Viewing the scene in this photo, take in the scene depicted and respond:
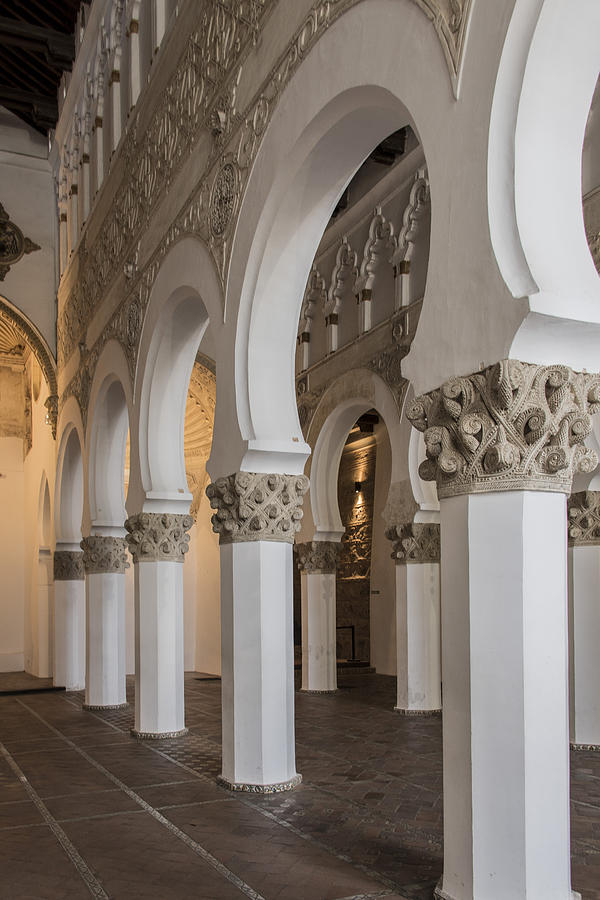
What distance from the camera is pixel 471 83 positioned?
12.5 ft

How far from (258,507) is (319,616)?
649cm

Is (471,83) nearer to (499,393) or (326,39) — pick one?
(499,393)

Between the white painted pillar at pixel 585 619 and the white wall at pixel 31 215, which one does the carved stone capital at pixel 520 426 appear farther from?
the white wall at pixel 31 215

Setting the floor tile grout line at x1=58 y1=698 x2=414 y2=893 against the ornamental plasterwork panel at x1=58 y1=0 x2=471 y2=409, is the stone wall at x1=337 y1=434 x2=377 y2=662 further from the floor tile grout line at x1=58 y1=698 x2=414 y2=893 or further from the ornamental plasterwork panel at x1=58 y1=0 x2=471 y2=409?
the floor tile grout line at x1=58 y1=698 x2=414 y2=893

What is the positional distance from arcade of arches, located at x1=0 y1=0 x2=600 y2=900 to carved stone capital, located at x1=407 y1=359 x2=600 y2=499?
0.02m

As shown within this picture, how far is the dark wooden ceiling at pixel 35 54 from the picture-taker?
528 inches

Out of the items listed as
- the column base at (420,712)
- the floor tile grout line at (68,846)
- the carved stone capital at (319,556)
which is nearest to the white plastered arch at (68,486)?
Result: the carved stone capital at (319,556)

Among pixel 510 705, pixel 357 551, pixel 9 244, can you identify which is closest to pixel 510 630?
pixel 510 705

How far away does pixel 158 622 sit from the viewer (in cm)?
849

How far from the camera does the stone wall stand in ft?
54.1

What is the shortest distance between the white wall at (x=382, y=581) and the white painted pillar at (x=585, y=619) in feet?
23.8

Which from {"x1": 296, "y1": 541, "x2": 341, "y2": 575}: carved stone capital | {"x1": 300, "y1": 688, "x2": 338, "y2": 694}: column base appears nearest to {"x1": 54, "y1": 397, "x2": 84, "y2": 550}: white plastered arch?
{"x1": 296, "y1": 541, "x2": 341, "y2": 575}: carved stone capital

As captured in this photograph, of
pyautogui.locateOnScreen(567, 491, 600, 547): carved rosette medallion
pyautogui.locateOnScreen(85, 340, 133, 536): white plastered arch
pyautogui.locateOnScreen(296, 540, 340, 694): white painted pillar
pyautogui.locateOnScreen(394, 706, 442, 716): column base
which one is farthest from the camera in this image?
pyautogui.locateOnScreen(296, 540, 340, 694): white painted pillar

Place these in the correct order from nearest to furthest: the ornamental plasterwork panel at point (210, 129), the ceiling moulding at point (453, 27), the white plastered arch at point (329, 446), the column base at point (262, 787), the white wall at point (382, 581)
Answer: the ceiling moulding at point (453, 27), the ornamental plasterwork panel at point (210, 129), the column base at point (262, 787), the white plastered arch at point (329, 446), the white wall at point (382, 581)
